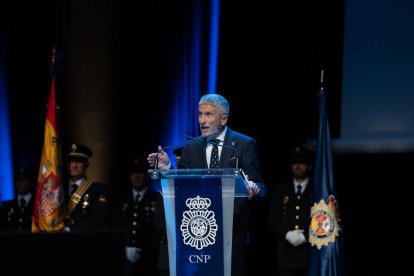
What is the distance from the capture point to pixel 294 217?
22.3ft

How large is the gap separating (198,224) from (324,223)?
7.48ft

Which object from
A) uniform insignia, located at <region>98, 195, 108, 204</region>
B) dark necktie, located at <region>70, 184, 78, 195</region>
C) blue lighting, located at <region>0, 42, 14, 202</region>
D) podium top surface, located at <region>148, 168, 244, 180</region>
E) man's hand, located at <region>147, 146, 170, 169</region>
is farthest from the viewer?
blue lighting, located at <region>0, 42, 14, 202</region>

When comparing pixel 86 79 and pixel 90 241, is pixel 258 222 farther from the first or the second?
pixel 90 241

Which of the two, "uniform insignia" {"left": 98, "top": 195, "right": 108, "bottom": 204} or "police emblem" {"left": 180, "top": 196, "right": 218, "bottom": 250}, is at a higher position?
"police emblem" {"left": 180, "top": 196, "right": 218, "bottom": 250}

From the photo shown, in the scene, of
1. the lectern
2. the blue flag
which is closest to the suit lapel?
the lectern

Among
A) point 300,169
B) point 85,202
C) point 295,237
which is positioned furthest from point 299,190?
point 85,202

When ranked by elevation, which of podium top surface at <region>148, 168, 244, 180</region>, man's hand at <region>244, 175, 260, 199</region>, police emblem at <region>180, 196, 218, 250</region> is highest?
podium top surface at <region>148, 168, 244, 180</region>

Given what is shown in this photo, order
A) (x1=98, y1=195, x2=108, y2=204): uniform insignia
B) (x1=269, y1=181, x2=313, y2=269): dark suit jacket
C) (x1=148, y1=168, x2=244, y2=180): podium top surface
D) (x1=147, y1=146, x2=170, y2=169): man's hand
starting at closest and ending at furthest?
(x1=148, y1=168, x2=244, y2=180): podium top surface
(x1=147, y1=146, x2=170, y2=169): man's hand
(x1=269, y1=181, x2=313, y2=269): dark suit jacket
(x1=98, y1=195, x2=108, y2=204): uniform insignia

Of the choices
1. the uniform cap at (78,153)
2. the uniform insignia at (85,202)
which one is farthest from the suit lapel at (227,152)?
the uniform cap at (78,153)

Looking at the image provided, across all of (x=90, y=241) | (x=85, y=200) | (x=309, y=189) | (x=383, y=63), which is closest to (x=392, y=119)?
(x=383, y=63)

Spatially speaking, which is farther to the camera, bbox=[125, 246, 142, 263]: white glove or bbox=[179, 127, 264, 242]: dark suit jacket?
bbox=[125, 246, 142, 263]: white glove

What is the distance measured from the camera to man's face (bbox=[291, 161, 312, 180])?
22.5 feet

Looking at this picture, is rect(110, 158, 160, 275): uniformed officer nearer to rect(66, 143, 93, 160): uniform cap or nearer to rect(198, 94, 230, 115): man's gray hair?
rect(66, 143, 93, 160): uniform cap

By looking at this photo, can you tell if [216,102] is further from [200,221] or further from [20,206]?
[20,206]
